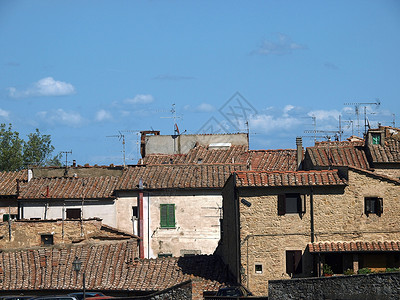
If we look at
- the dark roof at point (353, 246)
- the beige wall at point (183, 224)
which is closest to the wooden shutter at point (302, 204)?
the dark roof at point (353, 246)

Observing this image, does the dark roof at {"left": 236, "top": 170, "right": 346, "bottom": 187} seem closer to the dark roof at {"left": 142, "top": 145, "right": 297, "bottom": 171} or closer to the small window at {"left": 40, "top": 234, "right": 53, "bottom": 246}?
the small window at {"left": 40, "top": 234, "right": 53, "bottom": 246}

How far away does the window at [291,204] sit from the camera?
42.5m

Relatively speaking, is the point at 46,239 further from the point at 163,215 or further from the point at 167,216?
the point at 167,216

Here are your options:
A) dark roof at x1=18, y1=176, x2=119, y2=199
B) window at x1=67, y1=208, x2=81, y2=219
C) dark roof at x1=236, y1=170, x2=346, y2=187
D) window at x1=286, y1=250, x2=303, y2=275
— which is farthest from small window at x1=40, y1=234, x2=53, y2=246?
window at x1=286, y1=250, x2=303, y2=275

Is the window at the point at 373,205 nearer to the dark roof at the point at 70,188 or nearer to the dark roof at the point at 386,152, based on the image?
the dark roof at the point at 386,152

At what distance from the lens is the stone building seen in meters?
42.3

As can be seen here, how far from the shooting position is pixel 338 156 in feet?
186

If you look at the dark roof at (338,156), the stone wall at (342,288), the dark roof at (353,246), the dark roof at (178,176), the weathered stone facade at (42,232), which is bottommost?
the stone wall at (342,288)

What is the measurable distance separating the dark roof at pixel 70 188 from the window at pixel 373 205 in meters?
24.1

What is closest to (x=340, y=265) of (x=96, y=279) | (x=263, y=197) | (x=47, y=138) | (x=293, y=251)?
(x=293, y=251)

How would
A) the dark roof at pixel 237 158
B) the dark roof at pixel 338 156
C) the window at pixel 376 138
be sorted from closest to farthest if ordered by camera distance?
1. the dark roof at pixel 338 156
2. the window at pixel 376 138
3. the dark roof at pixel 237 158

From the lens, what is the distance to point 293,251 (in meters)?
42.5

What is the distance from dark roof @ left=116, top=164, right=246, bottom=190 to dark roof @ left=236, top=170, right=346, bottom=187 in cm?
1700

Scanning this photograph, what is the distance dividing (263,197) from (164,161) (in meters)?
30.4
